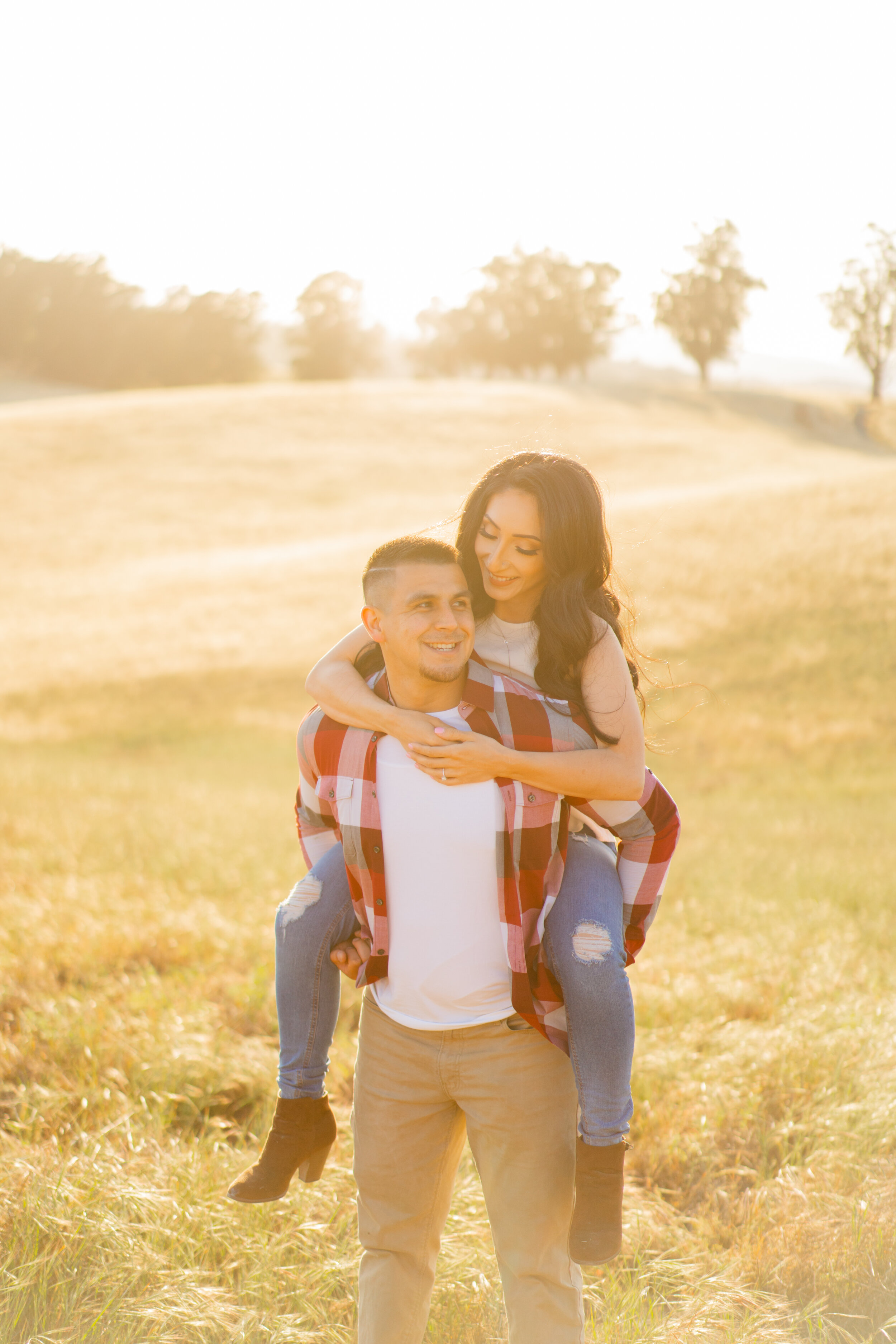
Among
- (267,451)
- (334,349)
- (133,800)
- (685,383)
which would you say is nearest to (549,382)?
(685,383)

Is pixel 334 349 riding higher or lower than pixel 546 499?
higher

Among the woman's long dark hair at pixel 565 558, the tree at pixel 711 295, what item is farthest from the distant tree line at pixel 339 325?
the woman's long dark hair at pixel 565 558

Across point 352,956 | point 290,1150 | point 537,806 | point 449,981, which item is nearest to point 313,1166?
point 290,1150

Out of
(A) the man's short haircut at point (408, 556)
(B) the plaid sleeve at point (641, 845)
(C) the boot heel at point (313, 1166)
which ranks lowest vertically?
(C) the boot heel at point (313, 1166)

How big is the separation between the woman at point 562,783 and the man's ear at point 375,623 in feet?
0.50

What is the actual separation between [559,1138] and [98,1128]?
212 cm

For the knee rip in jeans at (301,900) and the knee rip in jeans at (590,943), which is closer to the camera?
the knee rip in jeans at (590,943)

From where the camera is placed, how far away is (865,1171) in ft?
11.1

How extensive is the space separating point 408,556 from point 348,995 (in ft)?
11.5

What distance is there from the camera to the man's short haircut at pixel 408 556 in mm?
2453

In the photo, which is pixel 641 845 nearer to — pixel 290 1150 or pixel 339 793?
pixel 339 793

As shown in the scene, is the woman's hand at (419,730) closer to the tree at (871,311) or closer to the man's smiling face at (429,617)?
the man's smiling face at (429,617)

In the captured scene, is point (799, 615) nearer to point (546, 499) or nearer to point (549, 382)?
point (546, 499)

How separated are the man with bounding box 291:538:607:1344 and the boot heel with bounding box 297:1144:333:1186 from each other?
0.18 metres
